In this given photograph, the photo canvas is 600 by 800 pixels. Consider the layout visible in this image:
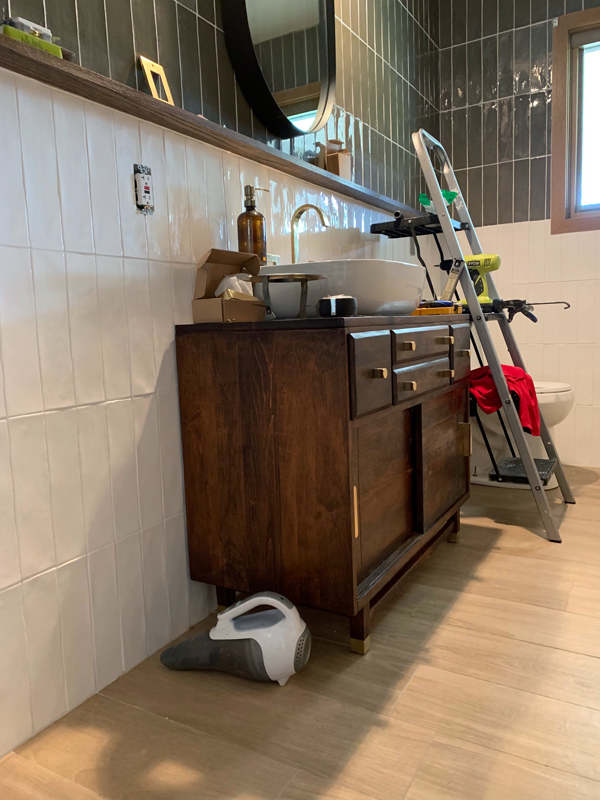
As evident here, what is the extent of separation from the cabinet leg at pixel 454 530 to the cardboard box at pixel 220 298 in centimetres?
100

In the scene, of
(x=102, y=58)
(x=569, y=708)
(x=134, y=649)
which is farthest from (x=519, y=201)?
(x=134, y=649)

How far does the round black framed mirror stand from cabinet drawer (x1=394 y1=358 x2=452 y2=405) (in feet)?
3.03

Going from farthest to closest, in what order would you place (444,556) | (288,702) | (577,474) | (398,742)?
(577,474)
(444,556)
(288,702)
(398,742)

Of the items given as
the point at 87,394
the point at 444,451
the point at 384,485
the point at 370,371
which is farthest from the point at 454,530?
the point at 87,394

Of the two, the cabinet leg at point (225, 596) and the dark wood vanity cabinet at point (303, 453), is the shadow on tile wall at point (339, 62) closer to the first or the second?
the dark wood vanity cabinet at point (303, 453)

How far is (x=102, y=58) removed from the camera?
4.36ft

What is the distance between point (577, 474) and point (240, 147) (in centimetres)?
217

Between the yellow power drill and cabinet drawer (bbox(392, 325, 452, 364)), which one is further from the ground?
the yellow power drill

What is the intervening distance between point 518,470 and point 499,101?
185cm

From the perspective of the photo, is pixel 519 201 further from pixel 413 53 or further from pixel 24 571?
pixel 24 571

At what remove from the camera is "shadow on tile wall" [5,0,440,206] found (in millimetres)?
1318

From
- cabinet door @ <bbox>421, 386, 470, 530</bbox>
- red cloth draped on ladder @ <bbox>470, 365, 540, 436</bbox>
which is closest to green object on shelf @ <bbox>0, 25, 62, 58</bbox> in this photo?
cabinet door @ <bbox>421, 386, 470, 530</bbox>

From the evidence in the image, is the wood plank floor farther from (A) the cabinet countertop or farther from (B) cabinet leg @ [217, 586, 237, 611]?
(A) the cabinet countertop

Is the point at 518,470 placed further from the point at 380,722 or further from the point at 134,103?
the point at 134,103
